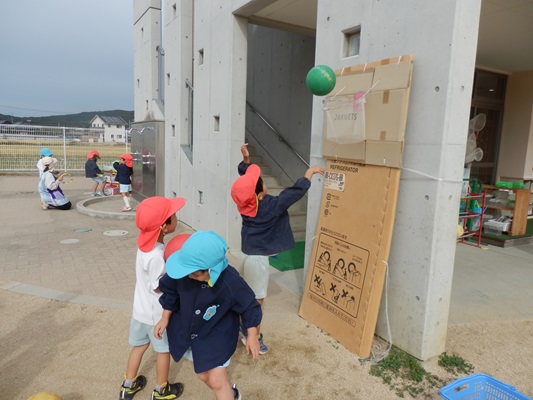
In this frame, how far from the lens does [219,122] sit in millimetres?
6941

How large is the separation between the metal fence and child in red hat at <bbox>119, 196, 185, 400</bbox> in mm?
16879

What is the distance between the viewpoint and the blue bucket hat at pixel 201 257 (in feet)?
6.88

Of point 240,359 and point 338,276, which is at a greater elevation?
point 338,276

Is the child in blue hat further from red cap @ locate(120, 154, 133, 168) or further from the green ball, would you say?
red cap @ locate(120, 154, 133, 168)

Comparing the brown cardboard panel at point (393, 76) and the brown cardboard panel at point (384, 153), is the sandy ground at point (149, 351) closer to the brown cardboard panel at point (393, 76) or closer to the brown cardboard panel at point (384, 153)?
the brown cardboard panel at point (384, 153)

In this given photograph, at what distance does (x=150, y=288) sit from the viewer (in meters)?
2.71

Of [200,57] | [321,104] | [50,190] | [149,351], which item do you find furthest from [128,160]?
[149,351]

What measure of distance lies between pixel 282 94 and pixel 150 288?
6944mm

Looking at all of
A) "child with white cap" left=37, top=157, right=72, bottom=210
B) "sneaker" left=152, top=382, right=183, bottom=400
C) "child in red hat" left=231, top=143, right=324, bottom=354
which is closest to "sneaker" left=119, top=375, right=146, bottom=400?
"sneaker" left=152, top=382, right=183, bottom=400

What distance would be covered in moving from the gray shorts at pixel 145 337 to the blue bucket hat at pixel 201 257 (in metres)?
0.79

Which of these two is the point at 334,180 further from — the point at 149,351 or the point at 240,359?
the point at 149,351

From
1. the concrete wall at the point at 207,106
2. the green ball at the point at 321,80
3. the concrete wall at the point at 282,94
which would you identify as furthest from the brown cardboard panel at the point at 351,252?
the concrete wall at the point at 282,94

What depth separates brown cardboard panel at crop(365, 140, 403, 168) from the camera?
3.25 meters

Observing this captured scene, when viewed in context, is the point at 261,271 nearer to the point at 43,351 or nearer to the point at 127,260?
the point at 43,351
